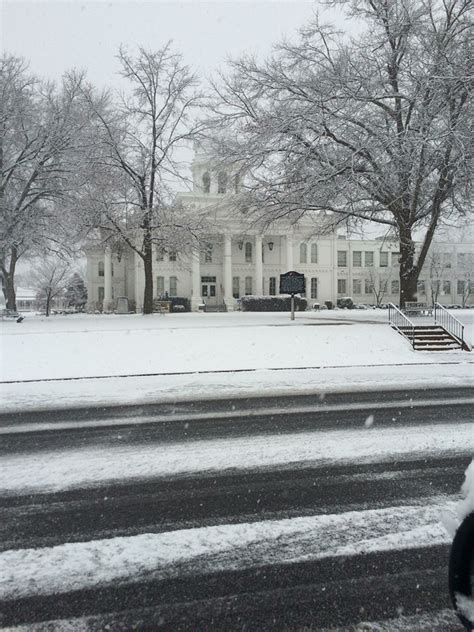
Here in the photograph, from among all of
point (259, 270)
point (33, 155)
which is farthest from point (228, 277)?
point (33, 155)

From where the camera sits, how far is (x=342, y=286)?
60438 mm

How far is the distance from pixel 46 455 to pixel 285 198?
17.2 metres

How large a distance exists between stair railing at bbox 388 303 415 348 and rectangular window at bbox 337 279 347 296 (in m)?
41.2

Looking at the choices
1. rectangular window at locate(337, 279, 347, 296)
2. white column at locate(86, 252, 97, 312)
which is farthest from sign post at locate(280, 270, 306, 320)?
rectangular window at locate(337, 279, 347, 296)

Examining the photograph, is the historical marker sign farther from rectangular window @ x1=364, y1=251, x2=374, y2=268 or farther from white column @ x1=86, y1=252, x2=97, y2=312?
rectangular window @ x1=364, y1=251, x2=374, y2=268

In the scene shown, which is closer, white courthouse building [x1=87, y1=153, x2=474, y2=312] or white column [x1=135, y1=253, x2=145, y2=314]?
white column [x1=135, y1=253, x2=145, y2=314]

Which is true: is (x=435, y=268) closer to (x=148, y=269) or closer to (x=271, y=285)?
(x=271, y=285)

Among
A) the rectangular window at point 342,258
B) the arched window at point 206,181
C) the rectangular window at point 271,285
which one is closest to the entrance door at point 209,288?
the rectangular window at point 271,285

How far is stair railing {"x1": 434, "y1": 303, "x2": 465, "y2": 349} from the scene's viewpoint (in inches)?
681

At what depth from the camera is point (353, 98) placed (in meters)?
18.4

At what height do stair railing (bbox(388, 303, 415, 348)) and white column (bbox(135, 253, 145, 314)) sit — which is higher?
white column (bbox(135, 253, 145, 314))

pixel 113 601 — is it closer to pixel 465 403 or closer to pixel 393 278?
pixel 465 403

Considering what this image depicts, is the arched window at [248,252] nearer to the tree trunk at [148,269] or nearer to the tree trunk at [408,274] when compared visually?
the tree trunk at [148,269]

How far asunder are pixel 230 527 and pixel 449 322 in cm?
1725
